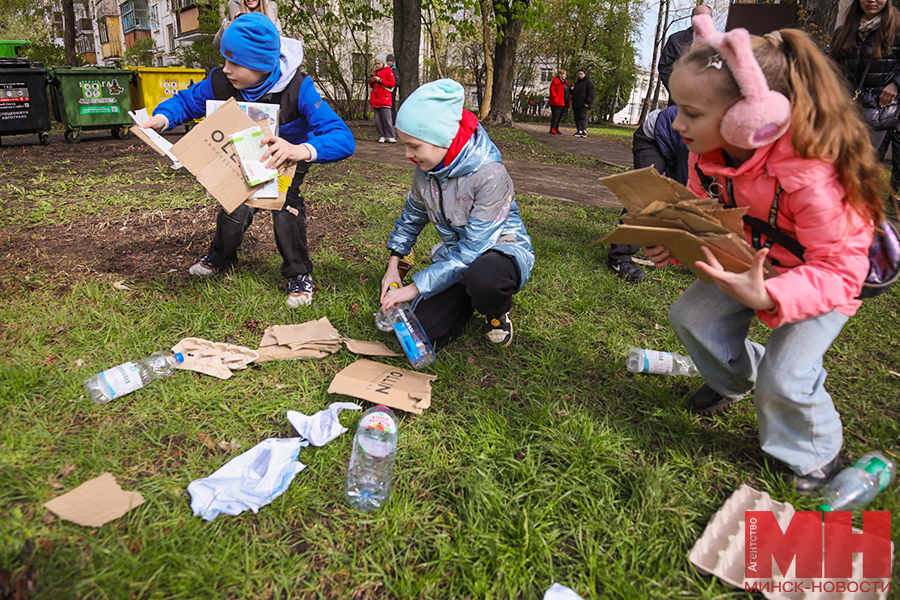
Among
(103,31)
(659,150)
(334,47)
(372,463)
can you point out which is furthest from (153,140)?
(103,31)

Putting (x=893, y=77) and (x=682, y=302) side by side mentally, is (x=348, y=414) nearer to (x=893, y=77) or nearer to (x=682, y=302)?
(x=682, y=302)

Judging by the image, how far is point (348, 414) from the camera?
→ 2246 mm

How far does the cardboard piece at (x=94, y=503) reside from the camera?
5.43 ft

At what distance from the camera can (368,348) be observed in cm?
274

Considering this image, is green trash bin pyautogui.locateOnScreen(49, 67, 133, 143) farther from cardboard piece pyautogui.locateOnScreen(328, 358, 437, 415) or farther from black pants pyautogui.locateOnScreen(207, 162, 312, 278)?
cardboard piece pyautogui.locateOnScreen(328, 358, 437, 415)

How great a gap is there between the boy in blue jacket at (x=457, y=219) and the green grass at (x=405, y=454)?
0.80 ft

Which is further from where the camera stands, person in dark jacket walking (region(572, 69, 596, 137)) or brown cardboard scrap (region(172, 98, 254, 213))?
person in dark jacket walking (region(572, 69, 596, 137))

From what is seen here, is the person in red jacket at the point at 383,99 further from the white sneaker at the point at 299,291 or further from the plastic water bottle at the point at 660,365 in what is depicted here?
the plastic water bottle at the point at 660,365

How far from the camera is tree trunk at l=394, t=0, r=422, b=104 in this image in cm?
980

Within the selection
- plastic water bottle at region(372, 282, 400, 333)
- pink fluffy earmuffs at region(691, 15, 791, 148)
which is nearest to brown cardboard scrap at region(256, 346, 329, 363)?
plastic water bottle at region(372, 282, 400, 333)

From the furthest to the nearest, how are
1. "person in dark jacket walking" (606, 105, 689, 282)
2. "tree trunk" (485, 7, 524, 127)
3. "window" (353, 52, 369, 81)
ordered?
1. "window" (353, 52, 369, 81)
2. "tree trunk" (485, 7, 524, 127)
3. "person in dark jacket walking" (606, 105, 689, 282)

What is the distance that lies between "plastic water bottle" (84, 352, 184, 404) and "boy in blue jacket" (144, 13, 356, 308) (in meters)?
0.86

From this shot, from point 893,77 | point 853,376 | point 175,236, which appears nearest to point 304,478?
point 853,376

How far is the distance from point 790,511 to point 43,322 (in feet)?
11.5
